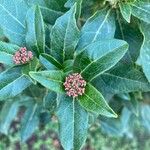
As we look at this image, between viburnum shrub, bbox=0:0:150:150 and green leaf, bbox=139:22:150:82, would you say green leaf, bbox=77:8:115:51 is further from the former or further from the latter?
green leaf, bbox=139:22:150:82

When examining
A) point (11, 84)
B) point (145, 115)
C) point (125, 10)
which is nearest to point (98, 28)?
point (125, 10)

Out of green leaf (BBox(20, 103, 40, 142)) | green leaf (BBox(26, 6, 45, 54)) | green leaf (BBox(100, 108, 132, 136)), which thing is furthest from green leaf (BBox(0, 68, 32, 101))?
green leaf (BBox(100, 108, 132, 136))

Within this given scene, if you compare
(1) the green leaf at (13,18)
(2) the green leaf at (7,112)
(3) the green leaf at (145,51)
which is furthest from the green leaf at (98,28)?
(2) the green leaf at (7,112)

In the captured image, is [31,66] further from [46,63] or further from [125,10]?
[125,10]

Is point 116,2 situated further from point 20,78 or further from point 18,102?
point 18,102

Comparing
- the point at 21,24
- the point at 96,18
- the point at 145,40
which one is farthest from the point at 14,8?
the point at 145,40
